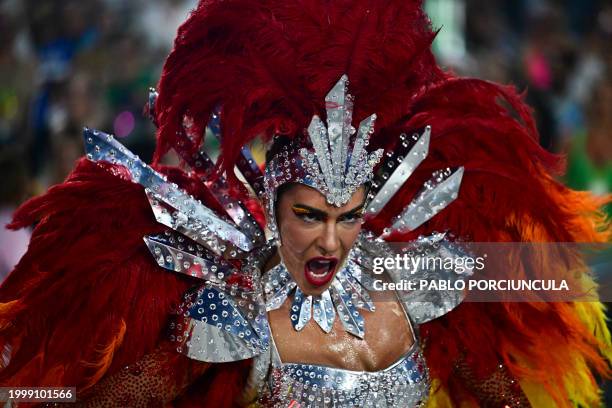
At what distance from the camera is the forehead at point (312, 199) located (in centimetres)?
258

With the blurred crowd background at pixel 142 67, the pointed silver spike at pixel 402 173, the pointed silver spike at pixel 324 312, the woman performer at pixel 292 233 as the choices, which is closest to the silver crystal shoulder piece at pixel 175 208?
the woman performer at pixel 292 233

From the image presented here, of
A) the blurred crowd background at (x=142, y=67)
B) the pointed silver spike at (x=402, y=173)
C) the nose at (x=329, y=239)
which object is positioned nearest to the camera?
the nose at (x=329, y=239)

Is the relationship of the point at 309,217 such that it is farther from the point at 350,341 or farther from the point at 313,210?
the point at 350,341

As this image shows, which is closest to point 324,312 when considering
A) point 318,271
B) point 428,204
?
point 318,271

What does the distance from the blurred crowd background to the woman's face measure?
2.23 m

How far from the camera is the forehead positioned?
8.47ft

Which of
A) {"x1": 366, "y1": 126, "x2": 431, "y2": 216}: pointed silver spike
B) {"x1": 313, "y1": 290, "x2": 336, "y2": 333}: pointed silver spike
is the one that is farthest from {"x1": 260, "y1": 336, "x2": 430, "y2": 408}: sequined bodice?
{"x1": 366, "y1": 126, "x2": 431, "y2": 216}: pointed silver spike

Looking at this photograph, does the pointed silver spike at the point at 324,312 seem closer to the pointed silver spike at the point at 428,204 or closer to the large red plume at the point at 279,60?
the pointed silver spike at the point at 428,204

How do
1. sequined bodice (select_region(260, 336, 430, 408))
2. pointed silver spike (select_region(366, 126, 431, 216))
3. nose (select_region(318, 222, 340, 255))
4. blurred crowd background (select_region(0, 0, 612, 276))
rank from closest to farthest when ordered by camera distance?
nose (select_region(318, 222, 340, 255)) → sequined bodice (select_region(260, 336, 430, 408)) → pointed silver spike (select_region(366, 126, 431, 216)) → blurred crowd background (select_region(0, 0, 612, 276))

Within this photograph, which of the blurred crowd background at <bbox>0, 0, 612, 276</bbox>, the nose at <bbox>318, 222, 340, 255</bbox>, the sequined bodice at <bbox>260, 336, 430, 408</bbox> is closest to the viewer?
the nose at <bbox>318, 222, 340, 255</bbox>

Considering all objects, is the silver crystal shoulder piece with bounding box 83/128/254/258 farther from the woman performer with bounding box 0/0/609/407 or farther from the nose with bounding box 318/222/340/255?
the nose with bounding box 318/222/340/255

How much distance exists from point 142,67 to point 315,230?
3.56 metres

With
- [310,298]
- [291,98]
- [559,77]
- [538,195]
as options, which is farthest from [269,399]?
[559,77]

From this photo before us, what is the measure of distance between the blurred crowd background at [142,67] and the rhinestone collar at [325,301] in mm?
2120
